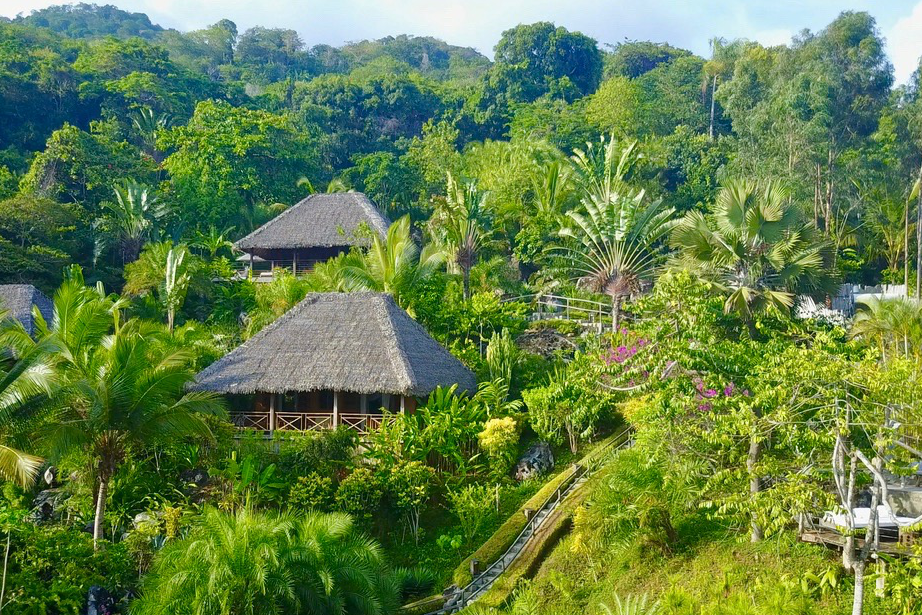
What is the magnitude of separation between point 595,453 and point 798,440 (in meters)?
6.10

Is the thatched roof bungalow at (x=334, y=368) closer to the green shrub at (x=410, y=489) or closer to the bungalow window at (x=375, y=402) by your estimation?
the bungalow window at (x=375, y=402)

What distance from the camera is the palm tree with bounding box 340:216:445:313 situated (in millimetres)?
23438

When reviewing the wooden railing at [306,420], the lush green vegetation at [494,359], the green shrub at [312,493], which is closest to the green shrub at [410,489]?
the lush green vegetation at [494,359]

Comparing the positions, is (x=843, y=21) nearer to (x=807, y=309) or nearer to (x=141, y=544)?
(x=807, y=309)

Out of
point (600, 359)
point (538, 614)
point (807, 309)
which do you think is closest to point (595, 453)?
point (600, 359)

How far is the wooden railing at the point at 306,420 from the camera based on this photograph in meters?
18.4

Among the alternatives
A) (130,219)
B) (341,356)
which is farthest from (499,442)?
(130,219)

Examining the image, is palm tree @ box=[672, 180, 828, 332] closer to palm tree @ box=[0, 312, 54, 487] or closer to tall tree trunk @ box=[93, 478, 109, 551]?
tall tree trunk @ box=[93, 478, 109, 551]

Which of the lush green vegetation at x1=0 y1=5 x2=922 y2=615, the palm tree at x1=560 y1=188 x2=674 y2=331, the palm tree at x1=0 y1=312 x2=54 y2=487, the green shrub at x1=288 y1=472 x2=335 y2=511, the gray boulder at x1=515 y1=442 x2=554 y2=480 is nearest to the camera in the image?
the lush green vegetation at x1=0 y1=5 x2=922 y2=615

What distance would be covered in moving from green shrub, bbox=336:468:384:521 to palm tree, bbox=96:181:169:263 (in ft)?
56.6

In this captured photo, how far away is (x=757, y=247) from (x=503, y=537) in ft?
26.5

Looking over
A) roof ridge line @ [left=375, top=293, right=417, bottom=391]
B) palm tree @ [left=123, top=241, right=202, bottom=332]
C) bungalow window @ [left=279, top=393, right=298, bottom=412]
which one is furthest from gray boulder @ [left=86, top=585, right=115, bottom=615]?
palm tree @ [left=123, top=241, right=202, bottom=332]

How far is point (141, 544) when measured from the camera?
49.1ft

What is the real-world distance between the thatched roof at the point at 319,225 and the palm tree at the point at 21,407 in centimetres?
1519
